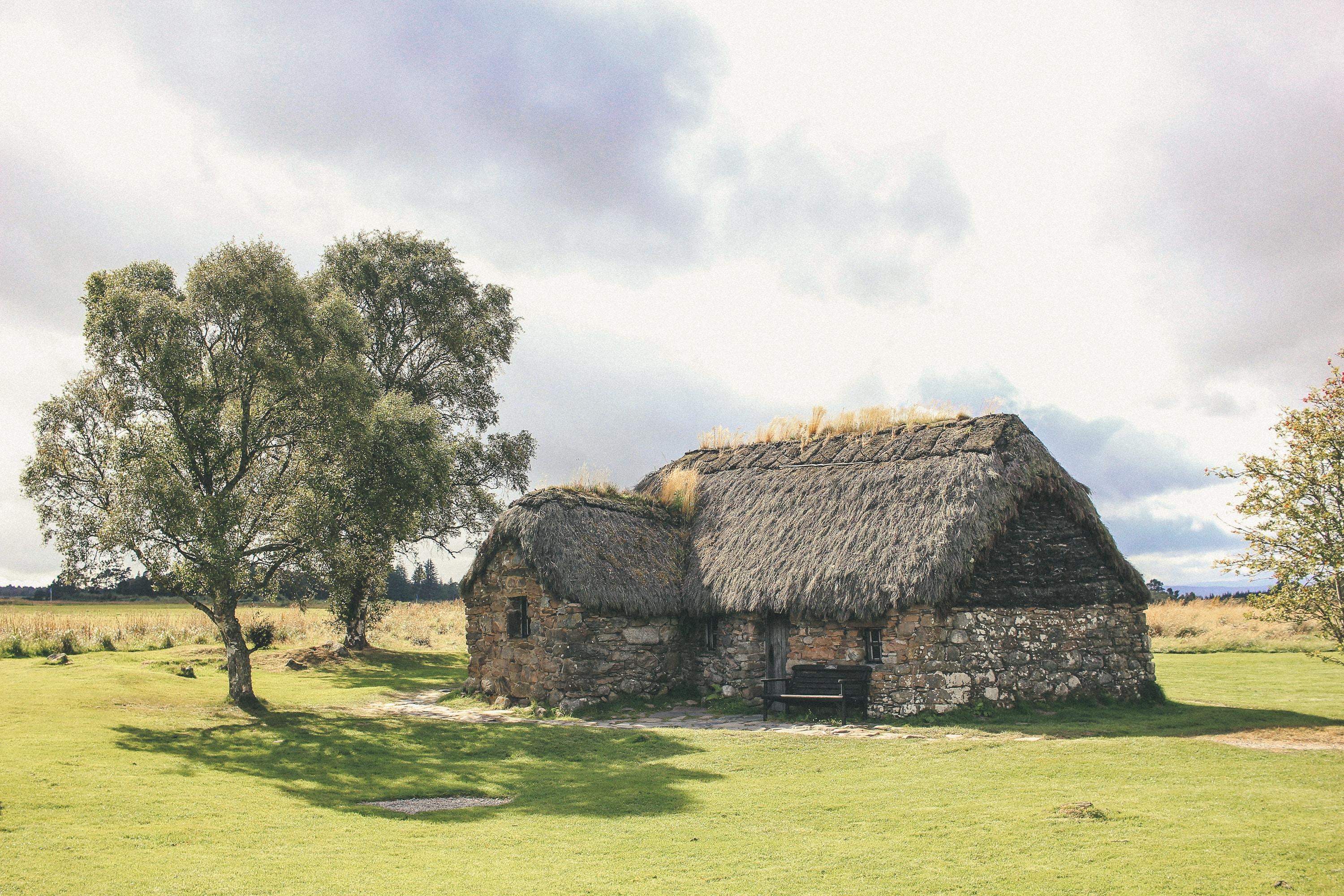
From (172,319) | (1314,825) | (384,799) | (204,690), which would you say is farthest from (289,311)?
(1314,825)

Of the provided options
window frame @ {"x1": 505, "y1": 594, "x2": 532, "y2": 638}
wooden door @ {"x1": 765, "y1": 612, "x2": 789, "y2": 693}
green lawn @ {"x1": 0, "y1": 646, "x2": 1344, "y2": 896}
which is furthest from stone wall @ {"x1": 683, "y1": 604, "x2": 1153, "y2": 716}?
window frame @ {"x1": 505, "y1": 594, "x2": 532, "y2": 638}

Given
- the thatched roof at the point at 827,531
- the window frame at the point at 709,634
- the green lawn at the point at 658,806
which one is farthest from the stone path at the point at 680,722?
the thatched roof at the point at 827,531

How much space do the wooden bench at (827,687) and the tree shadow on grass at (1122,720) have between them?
1.06 meters

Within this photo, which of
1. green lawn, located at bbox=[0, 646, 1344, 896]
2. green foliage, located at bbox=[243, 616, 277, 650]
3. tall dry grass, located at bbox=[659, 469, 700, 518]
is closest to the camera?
green lawn, located at bbox=[0, 646, 1344, 896]

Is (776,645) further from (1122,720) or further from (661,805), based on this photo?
(661,805)

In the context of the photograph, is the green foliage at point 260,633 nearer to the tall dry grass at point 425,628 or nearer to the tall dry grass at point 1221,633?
the tall dry grass at point 425,628

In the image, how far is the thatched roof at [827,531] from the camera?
1664cm

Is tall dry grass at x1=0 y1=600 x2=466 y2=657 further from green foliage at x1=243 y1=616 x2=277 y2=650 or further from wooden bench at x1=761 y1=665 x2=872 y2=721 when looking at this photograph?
wooden bench at x1=761 y1=665 x2=872 y2=721

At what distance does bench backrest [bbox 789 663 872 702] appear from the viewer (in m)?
16.3

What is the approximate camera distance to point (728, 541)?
803 inches

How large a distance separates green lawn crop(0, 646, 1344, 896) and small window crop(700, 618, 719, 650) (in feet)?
14.9

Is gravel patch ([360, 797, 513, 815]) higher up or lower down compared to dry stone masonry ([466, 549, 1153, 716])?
lower down

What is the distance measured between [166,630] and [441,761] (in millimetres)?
25229

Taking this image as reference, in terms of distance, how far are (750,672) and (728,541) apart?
3231 mm
